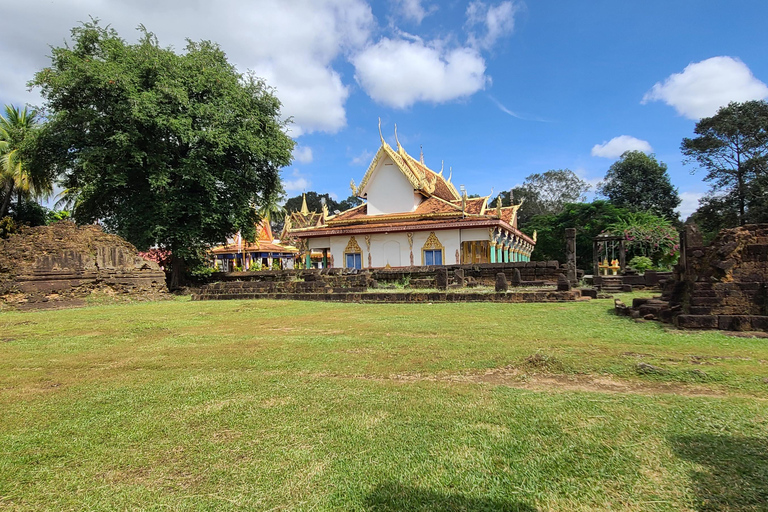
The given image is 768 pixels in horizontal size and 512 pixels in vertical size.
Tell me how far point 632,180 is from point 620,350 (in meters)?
34.9

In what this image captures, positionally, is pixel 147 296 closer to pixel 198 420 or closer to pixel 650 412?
pixel 198 420

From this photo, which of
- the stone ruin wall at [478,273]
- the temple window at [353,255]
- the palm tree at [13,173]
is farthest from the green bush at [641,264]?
the palm tree at [13,173]

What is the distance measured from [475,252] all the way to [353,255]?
7178 mm

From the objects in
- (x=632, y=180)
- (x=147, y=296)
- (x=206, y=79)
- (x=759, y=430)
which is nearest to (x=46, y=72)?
(x=206, y=79)

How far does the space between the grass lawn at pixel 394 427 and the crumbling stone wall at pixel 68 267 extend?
1001 centimetres

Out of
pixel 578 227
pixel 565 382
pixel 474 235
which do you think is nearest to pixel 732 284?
pixel 565 382

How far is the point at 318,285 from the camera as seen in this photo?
1490 centimetres

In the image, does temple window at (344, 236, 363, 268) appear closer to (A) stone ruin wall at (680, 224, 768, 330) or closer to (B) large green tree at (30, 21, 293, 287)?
(B) large green tree at (30, 21, 293, 287)

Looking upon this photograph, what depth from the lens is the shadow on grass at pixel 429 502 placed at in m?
1.88

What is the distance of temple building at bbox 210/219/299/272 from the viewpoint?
112 feet

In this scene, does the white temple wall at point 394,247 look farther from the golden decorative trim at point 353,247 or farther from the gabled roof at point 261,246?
the gabled roof at point 261,246

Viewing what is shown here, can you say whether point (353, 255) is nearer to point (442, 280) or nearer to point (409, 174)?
point (409, 174)

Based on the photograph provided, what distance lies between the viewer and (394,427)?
2715 mm

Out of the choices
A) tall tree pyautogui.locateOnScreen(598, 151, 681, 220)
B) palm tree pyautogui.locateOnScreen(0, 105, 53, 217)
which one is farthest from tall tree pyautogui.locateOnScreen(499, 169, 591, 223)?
palm tree pyautogui.locateOnScreen(0, 105, 53, 217)
